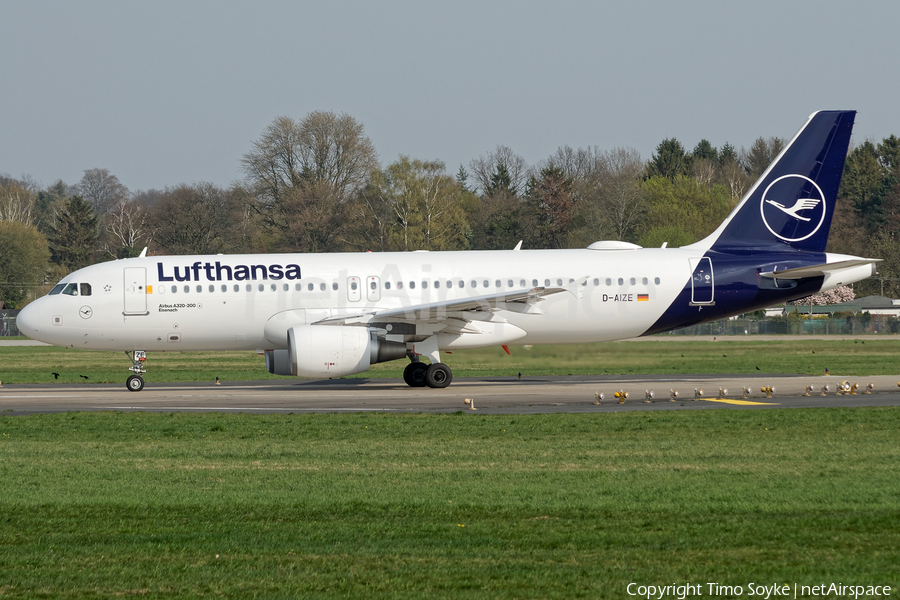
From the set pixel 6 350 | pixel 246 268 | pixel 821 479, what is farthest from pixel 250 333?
pixel 6 350

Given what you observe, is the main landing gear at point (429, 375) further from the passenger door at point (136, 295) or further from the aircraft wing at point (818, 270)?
the aircraft wing at point (818, 270)

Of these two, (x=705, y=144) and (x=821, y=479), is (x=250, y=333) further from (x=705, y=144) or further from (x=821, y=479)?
(x=705, y=144)

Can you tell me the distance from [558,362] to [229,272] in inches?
374

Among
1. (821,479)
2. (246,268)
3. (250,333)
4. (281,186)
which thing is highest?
(281,186)

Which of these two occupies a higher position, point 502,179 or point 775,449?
point 502,179

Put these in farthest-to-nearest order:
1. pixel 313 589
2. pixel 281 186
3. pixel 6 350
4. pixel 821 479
→ pixel 281 186
pixel 6 350
pixel 821 479
pixel 313 589

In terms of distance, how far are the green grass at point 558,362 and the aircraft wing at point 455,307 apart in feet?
7.40

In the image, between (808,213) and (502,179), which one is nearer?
(808,213)

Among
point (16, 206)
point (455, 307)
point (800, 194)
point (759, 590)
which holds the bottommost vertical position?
point (759, 590)

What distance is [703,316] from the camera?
86.3ft

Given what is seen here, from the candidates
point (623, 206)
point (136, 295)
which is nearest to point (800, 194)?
point (136, 295)

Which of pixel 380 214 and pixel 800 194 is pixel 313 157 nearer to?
pixel 380 214

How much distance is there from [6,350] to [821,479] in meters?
46.9

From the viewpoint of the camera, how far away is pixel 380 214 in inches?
3039
